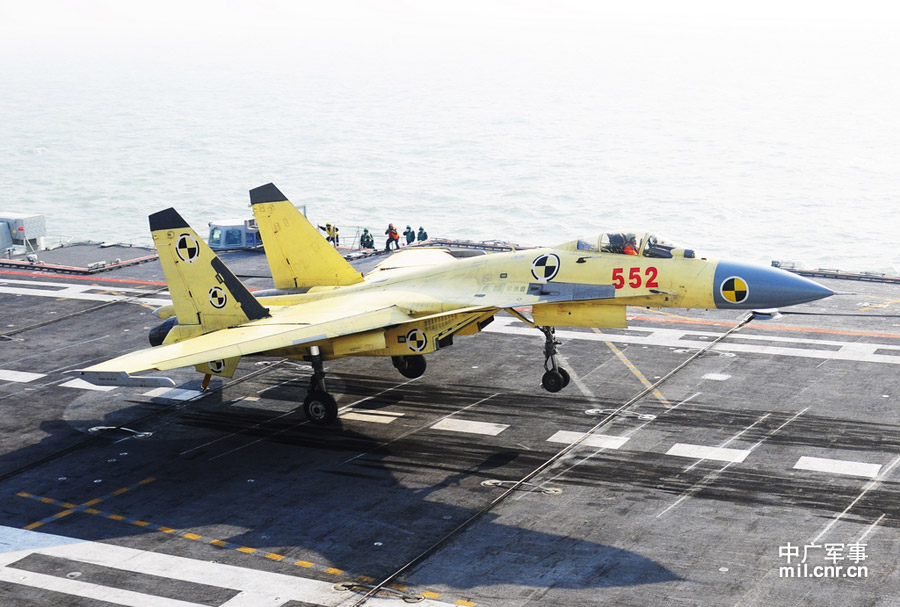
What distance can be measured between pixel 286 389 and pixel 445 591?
14158 millimetres

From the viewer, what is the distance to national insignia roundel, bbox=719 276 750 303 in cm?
2508

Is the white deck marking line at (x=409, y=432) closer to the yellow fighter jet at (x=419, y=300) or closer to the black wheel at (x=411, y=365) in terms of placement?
the yellow fighter jet at (x=419, y=300)

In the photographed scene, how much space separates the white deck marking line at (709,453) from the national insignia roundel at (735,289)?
3.93 meters

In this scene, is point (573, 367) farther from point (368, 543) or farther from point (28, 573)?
point (28, 573)

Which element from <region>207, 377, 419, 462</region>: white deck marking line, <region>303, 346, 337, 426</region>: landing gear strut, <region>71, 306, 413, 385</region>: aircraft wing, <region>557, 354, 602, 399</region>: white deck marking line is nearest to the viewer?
<region>71, 306, 413, 385</region>: aircraft wing

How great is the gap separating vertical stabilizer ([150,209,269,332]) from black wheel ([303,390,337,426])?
A: 2.94 metres

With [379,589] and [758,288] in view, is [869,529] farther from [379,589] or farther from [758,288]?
[379,589]

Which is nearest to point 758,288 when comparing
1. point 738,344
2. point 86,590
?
point 738,344

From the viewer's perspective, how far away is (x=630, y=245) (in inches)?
1043

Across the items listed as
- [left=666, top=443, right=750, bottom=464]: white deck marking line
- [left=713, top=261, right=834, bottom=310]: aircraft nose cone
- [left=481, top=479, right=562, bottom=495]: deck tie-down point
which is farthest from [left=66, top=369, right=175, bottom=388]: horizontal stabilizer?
[left=713, top=261, right=834, bottom=310]: aircraft nose cone

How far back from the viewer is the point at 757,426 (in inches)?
1064

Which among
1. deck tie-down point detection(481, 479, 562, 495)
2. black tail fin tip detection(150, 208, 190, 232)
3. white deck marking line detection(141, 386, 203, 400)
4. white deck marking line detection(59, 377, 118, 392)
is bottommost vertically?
deck tie-down point detection(481, 479, 562, 495)

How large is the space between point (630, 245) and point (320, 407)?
32.7 feet

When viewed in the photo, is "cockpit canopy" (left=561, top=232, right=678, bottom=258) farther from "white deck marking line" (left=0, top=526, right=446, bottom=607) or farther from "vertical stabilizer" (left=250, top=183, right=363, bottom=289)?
"white deck marking line" (left=0, top=526, right=446, bottom=607)
